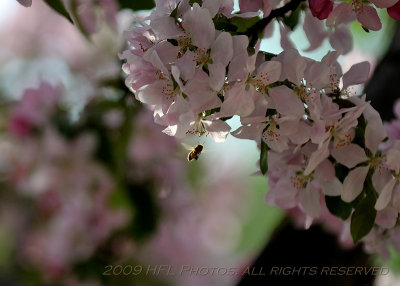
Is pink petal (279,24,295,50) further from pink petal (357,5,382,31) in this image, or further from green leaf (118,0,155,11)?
green leaf (118,0,155,11)

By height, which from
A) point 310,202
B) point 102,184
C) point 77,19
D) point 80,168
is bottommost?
point 102,184

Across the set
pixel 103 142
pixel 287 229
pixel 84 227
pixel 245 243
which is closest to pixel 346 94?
pixel 287 229

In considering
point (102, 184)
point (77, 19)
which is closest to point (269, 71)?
point (77, 19)

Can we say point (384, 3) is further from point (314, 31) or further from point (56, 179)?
point (56, 179)

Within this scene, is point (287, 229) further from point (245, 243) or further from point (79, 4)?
point (245, 243)

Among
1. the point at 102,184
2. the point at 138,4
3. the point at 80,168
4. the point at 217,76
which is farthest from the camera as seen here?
the point at 102,184

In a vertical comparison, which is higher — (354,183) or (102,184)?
(354,183)

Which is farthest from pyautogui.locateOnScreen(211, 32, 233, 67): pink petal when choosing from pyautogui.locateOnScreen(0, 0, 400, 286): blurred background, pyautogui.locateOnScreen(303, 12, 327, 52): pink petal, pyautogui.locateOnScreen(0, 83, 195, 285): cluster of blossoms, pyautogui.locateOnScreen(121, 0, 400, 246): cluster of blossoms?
pyautogui.locateOnScreen(0, 83, 195, 285): cluster of blossoms

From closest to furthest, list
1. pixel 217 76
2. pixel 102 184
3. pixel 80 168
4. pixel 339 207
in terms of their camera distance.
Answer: pixel 217 76, pixel 339 207, pixel 80 168, pixel 102 184
